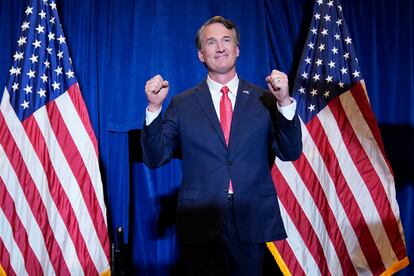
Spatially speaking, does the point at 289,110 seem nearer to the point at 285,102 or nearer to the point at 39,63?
the point at 285,102

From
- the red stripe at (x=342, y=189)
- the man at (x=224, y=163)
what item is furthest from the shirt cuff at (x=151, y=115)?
the red stripe at (x=342, y=189)

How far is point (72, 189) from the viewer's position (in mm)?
2404

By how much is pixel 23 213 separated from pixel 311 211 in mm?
1514

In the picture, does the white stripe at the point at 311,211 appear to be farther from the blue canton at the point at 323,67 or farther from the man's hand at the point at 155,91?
the man's hand at the point at 155,91

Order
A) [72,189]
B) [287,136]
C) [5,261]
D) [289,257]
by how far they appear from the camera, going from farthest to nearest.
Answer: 1. [289,257]
2. [72,189]
3. [5,261]
4. [287,136]

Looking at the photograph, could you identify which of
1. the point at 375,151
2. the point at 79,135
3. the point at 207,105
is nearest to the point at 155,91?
the point at 207,105

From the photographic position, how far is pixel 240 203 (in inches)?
66.0

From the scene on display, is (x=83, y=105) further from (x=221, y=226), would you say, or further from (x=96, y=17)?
(x=221, y=226)

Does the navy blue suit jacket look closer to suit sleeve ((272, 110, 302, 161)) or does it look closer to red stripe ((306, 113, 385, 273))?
suit sleeve ((272, 110, 302, 161))

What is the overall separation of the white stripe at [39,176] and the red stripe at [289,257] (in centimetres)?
107

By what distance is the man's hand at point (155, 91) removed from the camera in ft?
5.25

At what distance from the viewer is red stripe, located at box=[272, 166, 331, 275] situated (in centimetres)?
256

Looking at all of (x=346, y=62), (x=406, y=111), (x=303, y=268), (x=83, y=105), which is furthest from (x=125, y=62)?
(x=406, y=111)

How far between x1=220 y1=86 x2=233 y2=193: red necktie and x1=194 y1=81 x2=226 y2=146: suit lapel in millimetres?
33
